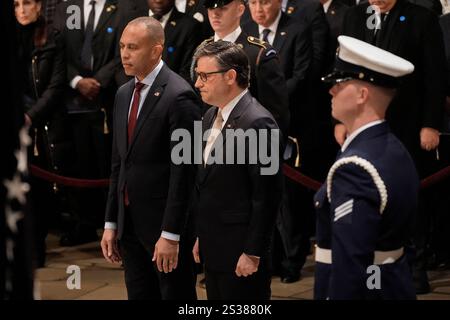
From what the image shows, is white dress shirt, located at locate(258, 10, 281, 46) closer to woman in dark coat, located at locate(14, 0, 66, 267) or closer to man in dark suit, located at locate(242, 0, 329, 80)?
man in dark suit, located at locate(242, 0, 329, 80)

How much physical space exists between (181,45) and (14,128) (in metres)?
5.47

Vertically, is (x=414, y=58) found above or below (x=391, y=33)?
below

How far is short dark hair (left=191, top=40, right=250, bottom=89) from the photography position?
3.94 meters

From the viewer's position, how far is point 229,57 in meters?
3.96

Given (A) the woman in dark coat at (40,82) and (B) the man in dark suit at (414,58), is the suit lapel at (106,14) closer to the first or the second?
Result: (A) the woman in dark coat at (40,82)

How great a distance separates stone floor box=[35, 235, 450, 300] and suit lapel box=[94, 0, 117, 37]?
1.82 metres

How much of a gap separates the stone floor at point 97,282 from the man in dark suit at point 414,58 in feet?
2.05

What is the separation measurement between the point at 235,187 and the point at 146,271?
716 mm

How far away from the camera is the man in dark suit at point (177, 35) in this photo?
6.65m

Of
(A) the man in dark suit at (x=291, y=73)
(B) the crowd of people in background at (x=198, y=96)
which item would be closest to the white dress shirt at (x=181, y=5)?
(B) the crowd of people in background at (x=198, y=96)

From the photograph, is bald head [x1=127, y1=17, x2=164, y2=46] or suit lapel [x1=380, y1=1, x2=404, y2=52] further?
suit lapel [x1=380, y1=1, x2=404, y2=52]

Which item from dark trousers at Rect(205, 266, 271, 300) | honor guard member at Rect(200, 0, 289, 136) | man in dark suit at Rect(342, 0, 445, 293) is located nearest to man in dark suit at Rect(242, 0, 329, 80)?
man in dark suit at Rect(342, 0, 445, 293)

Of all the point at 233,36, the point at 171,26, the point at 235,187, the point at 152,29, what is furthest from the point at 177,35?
the point at 235,187

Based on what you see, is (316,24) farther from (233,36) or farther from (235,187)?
(235,187)
